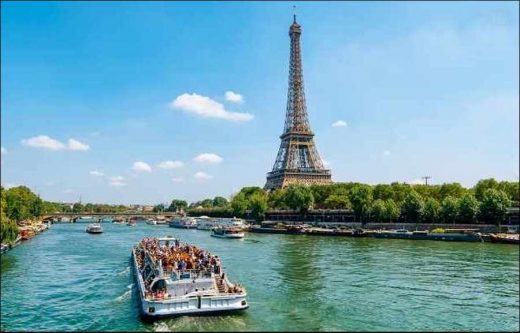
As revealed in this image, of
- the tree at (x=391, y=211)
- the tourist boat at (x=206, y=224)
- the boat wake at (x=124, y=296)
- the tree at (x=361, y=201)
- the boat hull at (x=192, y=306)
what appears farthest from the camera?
the tourist boat at (x=206, y=224)

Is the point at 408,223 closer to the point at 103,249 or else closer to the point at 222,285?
the point at 103,249

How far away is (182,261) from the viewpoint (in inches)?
917

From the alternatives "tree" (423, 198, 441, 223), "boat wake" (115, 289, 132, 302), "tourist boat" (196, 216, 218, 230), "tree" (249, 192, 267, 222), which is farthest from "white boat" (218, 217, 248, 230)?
"boat wake" (115, 289, 132, 302)

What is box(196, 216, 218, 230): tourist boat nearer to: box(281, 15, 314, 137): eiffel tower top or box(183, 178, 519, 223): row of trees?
box(183, 178, 519, 223): row of trees

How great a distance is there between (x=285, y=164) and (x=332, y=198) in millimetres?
23989

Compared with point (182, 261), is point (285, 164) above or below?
above

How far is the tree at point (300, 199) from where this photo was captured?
297 feet

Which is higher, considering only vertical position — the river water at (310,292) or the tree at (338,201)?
the tree at (338,201)

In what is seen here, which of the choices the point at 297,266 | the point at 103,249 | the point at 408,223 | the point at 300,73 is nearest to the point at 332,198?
the point at 408,223

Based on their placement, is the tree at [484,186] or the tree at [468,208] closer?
the tree at [468,208]

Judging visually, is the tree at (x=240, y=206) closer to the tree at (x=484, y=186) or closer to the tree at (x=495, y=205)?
the tree at (x=484, y=186)

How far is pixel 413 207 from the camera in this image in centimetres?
7038

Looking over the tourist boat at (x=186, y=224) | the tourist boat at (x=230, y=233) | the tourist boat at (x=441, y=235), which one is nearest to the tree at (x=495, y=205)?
the tourist boat at (x=441, y=235)

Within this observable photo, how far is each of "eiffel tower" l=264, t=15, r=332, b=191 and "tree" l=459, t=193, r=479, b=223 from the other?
46.8 meters
